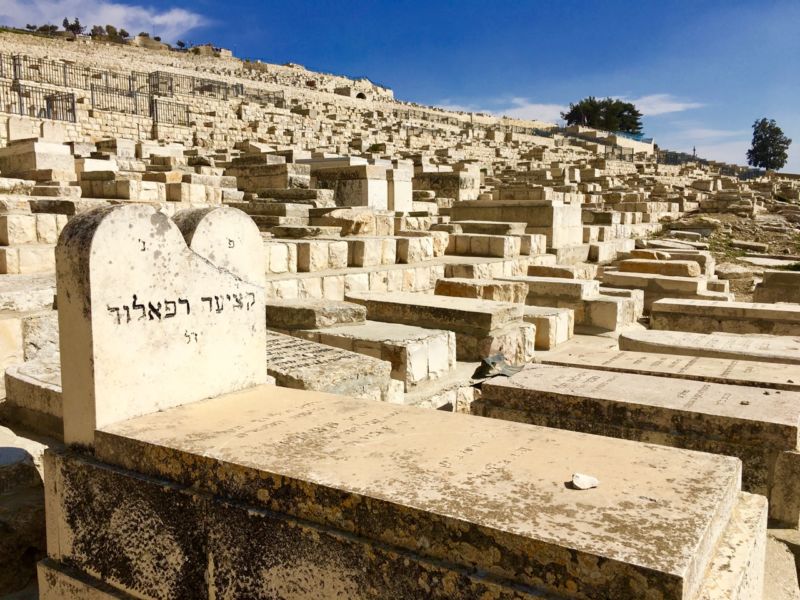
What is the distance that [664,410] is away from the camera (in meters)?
3.36

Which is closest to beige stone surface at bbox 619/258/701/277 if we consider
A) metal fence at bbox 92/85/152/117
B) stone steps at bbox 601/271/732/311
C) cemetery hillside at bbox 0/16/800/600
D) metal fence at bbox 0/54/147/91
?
stone steps at bbox 601/271/732/311

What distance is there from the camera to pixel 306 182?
11.7 meters

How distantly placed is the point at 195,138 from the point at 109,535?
21020 mm

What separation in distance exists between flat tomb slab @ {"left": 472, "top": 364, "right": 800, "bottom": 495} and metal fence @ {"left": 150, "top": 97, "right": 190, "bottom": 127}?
2086cm

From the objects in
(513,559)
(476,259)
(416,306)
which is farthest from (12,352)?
(476,259)

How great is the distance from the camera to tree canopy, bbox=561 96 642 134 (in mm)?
64688

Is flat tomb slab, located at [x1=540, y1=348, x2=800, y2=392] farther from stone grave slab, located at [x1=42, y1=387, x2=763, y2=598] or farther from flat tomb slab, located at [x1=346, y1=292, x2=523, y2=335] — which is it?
stone grave slab, located at [x1=42, y1=387, x2=763, y2=598]

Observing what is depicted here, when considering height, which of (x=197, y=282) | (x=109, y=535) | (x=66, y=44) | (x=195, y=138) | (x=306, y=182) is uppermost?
(x=66, y=44)

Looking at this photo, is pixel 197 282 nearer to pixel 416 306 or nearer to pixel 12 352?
pixel 12 352

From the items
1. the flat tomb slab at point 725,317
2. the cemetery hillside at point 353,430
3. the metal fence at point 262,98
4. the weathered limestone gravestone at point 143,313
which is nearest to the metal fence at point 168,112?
the metal fence at point 262,98

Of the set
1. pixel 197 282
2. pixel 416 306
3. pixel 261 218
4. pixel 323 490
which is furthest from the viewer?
pixel 261 218

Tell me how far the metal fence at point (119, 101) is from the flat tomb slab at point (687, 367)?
2075cm

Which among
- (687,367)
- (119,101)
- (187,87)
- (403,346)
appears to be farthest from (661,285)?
(187,87)

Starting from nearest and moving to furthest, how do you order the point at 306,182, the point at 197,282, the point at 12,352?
the point at 197,282
the point at 12,352
the point at 306,182
